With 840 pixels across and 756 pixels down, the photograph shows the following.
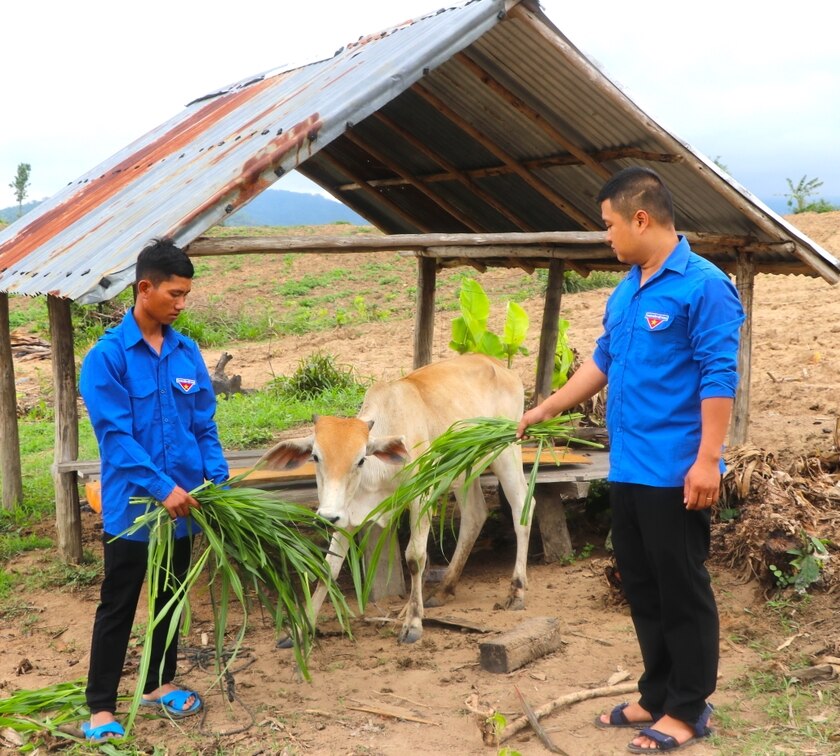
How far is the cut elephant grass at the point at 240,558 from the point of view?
4.07m

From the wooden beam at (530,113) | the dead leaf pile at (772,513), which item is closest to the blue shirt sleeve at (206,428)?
the dead leaf pile at (772,513)

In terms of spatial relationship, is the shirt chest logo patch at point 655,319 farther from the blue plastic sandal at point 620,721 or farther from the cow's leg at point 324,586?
the cow's leg at point 324,586

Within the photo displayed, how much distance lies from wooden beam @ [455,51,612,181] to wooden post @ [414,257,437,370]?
101 inches

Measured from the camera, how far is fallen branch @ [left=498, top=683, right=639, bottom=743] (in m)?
4.27

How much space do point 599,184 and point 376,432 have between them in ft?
9.77

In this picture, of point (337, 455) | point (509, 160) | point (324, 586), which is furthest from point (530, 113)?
point (324, 586)

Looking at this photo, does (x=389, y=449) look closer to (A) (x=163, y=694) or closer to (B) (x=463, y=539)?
(B) (x=463, y=539)

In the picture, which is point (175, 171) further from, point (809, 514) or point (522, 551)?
point (809, 514)

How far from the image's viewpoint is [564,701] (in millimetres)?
4516

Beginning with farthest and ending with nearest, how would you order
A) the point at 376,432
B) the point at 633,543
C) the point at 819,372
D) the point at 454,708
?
the point at 819,372
the point at 376,432
the point at 454,708
the point at 633,543

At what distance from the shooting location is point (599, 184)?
307 inches

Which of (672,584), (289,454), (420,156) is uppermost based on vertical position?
(420,156)

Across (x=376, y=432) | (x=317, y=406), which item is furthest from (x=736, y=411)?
(x=317, y=406)

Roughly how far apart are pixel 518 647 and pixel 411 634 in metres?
0.83
